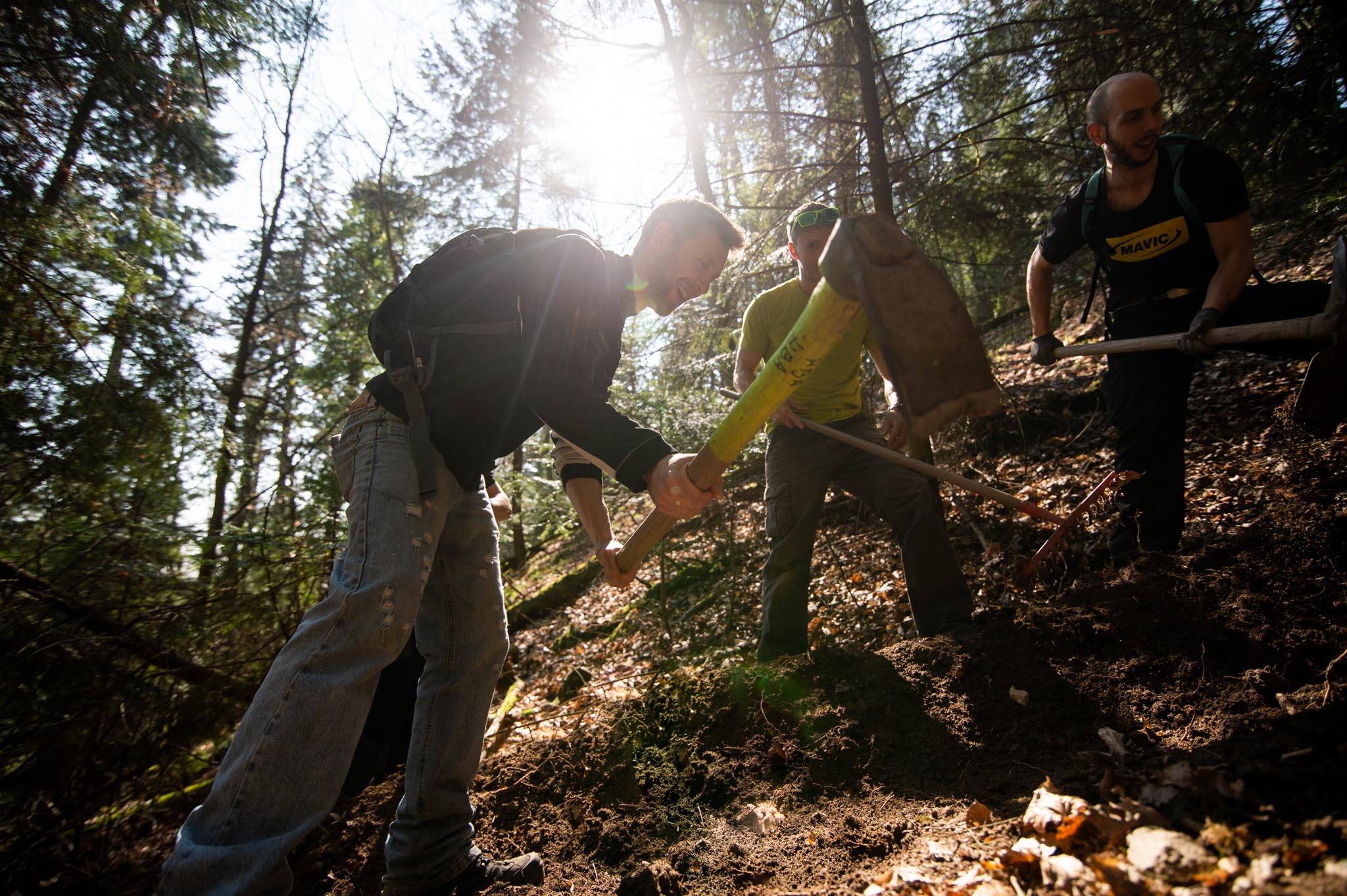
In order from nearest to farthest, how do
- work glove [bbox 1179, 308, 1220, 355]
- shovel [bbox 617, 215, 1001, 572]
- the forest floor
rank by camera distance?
1. the forest floor
2. shovel [bbox 617, 215, 1001, 572]
3. work glove [bbox 1179, 308, 1220, 355]

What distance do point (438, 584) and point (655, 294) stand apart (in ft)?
4.89

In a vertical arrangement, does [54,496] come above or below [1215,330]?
above

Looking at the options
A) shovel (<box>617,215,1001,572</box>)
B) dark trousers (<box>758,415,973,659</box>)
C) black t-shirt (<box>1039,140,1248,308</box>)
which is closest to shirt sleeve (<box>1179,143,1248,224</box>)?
black t-shirt (<box>1039,140,1248,308</box>)

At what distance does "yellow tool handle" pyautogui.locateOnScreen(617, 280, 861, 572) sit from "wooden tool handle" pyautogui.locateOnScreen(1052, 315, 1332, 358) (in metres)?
1.84

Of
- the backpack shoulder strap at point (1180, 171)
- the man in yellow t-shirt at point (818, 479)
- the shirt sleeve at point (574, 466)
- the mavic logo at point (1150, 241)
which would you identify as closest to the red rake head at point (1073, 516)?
the man in yellow t-shirt at point (818, 479)

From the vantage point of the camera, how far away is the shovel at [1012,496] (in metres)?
3.03

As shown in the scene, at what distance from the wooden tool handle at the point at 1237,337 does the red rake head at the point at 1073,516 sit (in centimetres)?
62

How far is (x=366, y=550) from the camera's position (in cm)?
183

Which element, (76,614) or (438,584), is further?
(76,614)

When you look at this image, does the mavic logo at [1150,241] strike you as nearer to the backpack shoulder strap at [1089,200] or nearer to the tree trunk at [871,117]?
the backpack shoulder strap at [1089,200]

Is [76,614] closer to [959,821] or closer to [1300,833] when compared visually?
[959,821]

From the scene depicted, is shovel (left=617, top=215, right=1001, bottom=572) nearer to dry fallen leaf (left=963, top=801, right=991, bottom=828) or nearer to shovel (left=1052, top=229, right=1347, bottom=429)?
dry fallen leaf (left=963, top=801, right=991, bottom=828)

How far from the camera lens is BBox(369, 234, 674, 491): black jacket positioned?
2002mm

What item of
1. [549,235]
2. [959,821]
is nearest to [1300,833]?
[959,821]
